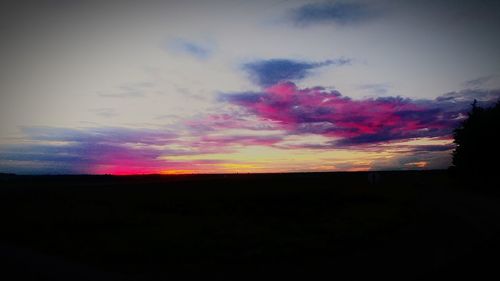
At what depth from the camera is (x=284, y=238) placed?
14.9 meters

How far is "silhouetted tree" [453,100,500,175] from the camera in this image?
38.1 meters

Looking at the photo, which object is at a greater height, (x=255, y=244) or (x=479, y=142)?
(x=479, y=142)

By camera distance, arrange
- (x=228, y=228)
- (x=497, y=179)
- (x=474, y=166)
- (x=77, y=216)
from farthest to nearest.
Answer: (x=474, y=166) → (x=497, y=179) → (x=77, y=216) → (x=228, y=228)

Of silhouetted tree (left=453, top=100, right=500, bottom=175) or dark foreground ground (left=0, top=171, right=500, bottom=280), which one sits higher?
silhouetted tree (left=453, top=100, right=500, bottom=175)

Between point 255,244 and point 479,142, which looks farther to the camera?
point 479,142

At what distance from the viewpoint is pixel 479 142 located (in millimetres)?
39188

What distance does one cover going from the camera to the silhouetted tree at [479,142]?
125 feet

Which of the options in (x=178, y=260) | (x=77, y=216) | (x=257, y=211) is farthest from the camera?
(x=257, y=211)

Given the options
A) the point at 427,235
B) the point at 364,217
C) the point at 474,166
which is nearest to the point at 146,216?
the point at 364,217

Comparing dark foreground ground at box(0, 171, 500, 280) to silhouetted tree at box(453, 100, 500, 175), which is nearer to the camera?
dark foreground ground at box(0, 171, 500, 280)

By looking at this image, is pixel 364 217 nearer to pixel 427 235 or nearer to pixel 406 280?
pixel 427 235

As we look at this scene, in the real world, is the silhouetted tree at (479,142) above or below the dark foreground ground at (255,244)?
above

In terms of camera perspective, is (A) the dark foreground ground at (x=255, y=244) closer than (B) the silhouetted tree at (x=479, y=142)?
Yes

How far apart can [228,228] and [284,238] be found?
403 cm
